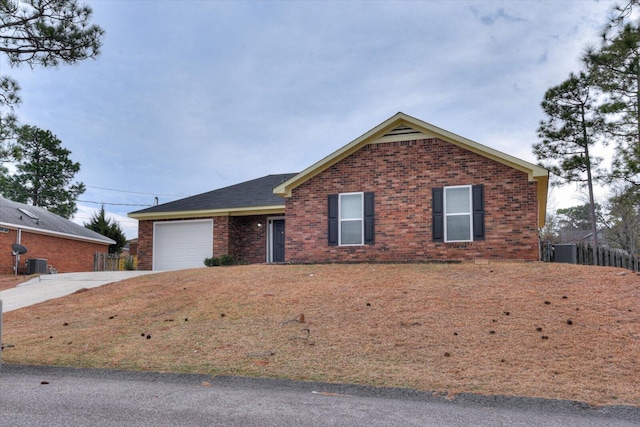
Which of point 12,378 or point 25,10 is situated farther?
point 25,10

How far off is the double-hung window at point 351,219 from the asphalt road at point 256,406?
944cm

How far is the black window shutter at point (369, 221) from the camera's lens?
15.5 meters

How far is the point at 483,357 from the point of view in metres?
7.14

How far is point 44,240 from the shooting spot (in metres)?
25.5

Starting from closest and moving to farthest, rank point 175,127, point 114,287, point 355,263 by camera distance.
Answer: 1. point 114,287
2. point 355,263
3. point 175,127

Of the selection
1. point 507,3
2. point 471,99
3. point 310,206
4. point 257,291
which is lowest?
point 257,291

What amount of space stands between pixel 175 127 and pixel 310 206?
10.9 meters

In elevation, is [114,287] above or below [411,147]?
below

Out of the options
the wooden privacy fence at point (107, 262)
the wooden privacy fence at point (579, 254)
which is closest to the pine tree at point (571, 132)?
the wooden privacy fence at point (579, 254)

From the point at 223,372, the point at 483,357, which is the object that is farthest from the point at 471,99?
the point at 223,372

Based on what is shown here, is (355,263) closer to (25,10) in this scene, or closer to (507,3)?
(507,3)

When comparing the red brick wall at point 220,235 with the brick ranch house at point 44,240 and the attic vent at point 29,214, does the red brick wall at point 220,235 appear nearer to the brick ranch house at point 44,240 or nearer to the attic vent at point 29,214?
the brick ranch house at point 44,240

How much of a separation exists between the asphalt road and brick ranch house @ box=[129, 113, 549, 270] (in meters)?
9.08

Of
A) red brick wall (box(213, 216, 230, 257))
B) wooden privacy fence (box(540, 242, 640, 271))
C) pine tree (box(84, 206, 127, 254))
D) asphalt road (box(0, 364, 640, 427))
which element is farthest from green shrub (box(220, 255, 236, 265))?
pine tree (box(84, 206, 127, 254))
